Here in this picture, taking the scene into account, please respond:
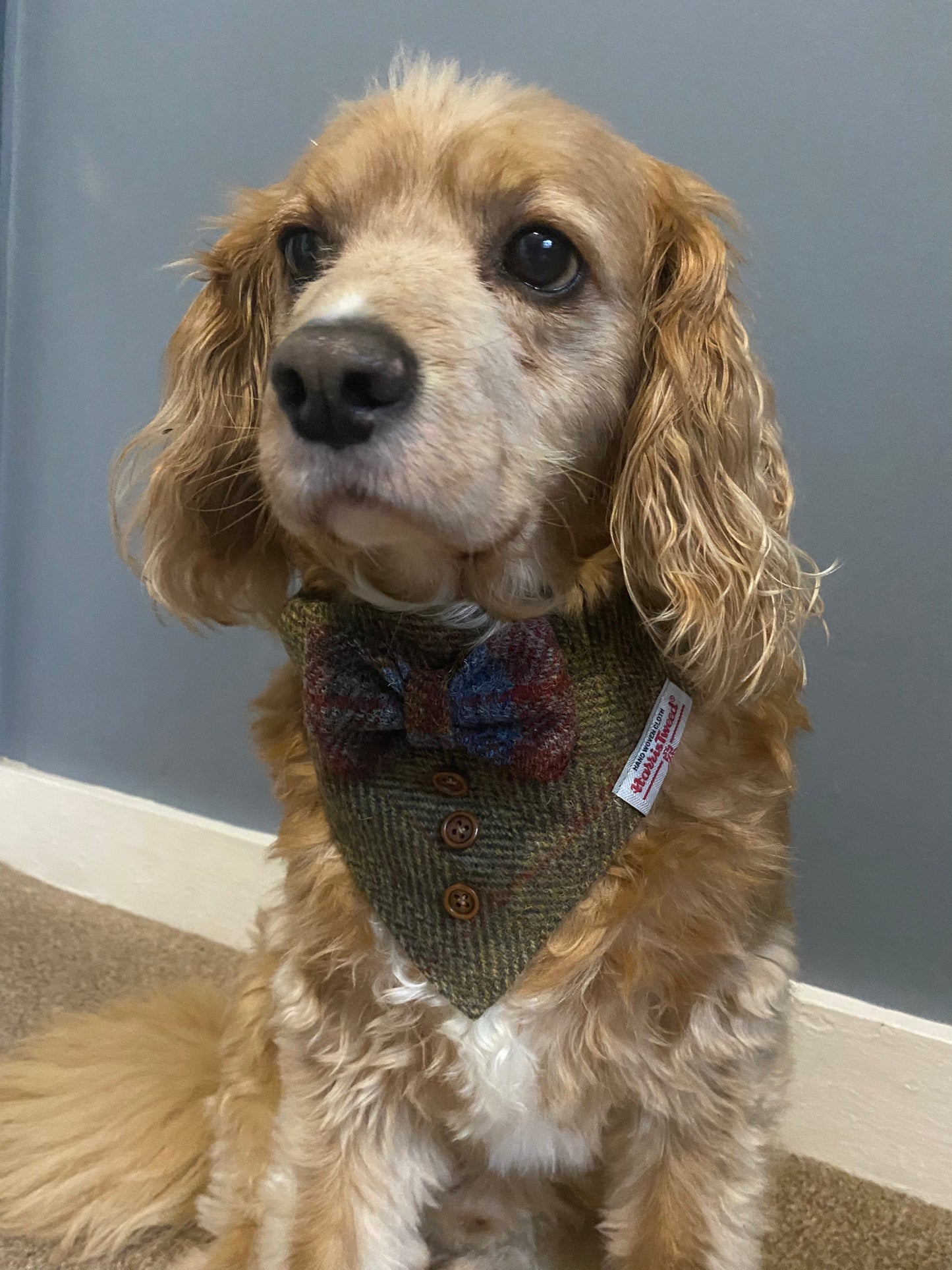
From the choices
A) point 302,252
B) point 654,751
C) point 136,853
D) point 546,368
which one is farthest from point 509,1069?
point 136,853

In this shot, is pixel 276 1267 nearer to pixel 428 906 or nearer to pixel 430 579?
pixel 428 906

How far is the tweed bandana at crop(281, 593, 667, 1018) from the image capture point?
714 millimetres

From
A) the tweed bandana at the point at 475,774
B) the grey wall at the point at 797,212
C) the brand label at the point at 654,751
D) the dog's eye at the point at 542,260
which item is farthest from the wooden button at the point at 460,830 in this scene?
the grey wall at the point at 797,212

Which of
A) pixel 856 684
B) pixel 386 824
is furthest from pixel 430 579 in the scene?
pixel 856 684

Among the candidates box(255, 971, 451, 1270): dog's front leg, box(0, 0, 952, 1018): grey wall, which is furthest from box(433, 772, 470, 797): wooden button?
box(0, 0, 952, 1018): grey wall

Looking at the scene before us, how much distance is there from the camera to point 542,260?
2.37 feet

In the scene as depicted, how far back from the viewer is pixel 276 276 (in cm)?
84

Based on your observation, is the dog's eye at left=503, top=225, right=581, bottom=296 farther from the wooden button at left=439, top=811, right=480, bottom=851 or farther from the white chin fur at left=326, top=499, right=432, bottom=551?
the wooden button at left=439, top=811, right=480, bottom=851

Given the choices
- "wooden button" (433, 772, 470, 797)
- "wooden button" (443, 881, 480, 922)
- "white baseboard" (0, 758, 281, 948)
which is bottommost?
"white baseboard" (0, 758, 281, 948)

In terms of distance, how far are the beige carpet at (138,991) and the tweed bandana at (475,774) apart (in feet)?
1.77

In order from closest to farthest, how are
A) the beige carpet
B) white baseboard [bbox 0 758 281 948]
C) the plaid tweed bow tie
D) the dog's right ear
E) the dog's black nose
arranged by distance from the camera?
the dog's black nose, the plaid tweed bow tie, the dog's right ear, the beige carpet, white baseboard [bbox 0 758 281 948]

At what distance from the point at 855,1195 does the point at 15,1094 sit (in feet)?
3.00

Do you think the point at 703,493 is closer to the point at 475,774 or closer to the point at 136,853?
the point at 475,774

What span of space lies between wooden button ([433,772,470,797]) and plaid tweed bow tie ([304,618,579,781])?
2cm
